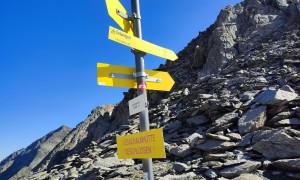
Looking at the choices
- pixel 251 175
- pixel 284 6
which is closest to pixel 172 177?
pixel 251 175

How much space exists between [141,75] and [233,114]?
Result: 344 inches

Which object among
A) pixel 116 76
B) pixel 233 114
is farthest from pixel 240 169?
pixel 116 76

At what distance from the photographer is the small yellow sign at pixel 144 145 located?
13.7 ft

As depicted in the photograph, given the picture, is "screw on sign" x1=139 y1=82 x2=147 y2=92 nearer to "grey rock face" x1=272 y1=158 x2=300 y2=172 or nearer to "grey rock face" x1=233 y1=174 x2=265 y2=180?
"grey rock face" x1=233 y1=174 x2=265 y2=180

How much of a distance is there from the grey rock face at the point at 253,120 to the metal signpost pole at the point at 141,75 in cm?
745

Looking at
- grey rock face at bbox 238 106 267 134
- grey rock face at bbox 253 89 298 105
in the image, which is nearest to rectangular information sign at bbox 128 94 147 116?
grey rock face at bbox 238 106 267 134

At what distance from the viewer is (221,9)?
33938 millimetres

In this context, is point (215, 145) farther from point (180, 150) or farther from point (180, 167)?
point (180, 167)

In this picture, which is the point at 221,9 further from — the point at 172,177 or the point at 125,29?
the point at 125,29

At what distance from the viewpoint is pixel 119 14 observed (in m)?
4.93

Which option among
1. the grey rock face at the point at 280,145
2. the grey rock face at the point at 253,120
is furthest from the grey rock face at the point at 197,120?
the grey rock face at the point at 280,145

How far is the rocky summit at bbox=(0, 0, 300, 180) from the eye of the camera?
900 cm

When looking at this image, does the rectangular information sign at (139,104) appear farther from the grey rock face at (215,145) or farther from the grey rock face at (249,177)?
the grey rock face at (215,145)

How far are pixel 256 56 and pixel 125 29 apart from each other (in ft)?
66.5
